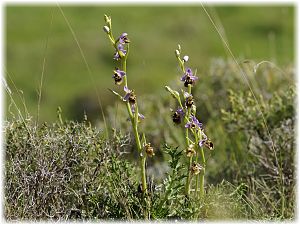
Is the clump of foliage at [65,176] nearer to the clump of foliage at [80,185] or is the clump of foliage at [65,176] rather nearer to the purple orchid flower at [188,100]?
the clump of foliage at [80,185]

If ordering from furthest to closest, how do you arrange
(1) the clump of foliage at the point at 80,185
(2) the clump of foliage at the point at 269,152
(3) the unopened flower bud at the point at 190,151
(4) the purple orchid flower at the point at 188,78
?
1. (2) the clump of foliage at the point at 269,152
2. (1) the clump of foliage at the point at 80,185
3. (4) the purple orchid flower at the point at 188,78
4. (3) the unopened flower bud at the point at 190,151

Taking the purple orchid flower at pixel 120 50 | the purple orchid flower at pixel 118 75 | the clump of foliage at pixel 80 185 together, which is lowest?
the clump of foliage at pixel 80 185

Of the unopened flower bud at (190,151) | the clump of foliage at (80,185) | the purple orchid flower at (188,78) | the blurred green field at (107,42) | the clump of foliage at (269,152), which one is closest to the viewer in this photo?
the unopened flower bud at (190,151)

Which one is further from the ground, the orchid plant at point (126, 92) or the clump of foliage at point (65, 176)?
the orchid plant at point (126, 92)

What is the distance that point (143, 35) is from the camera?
30.8 meters

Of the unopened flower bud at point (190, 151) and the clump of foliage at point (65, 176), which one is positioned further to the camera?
the clump of foliage at point (65, 176)

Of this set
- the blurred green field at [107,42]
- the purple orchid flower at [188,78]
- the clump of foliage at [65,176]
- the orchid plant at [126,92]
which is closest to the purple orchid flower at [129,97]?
the orchid plant at [126,92]

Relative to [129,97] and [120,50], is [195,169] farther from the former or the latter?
[120,50]

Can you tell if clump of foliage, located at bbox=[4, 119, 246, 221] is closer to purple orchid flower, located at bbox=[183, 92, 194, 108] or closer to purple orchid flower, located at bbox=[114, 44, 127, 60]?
purple orchid flower, located at bbox=[183, 92, 194, 108]

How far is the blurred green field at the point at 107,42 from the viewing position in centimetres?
2486

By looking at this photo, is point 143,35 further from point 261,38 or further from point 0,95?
point 0,95

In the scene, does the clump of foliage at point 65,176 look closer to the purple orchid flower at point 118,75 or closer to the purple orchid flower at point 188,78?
the purple orchid flower at point 118,75

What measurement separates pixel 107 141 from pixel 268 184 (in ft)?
4.60

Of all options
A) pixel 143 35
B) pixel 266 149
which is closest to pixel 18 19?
pixel 143 35
